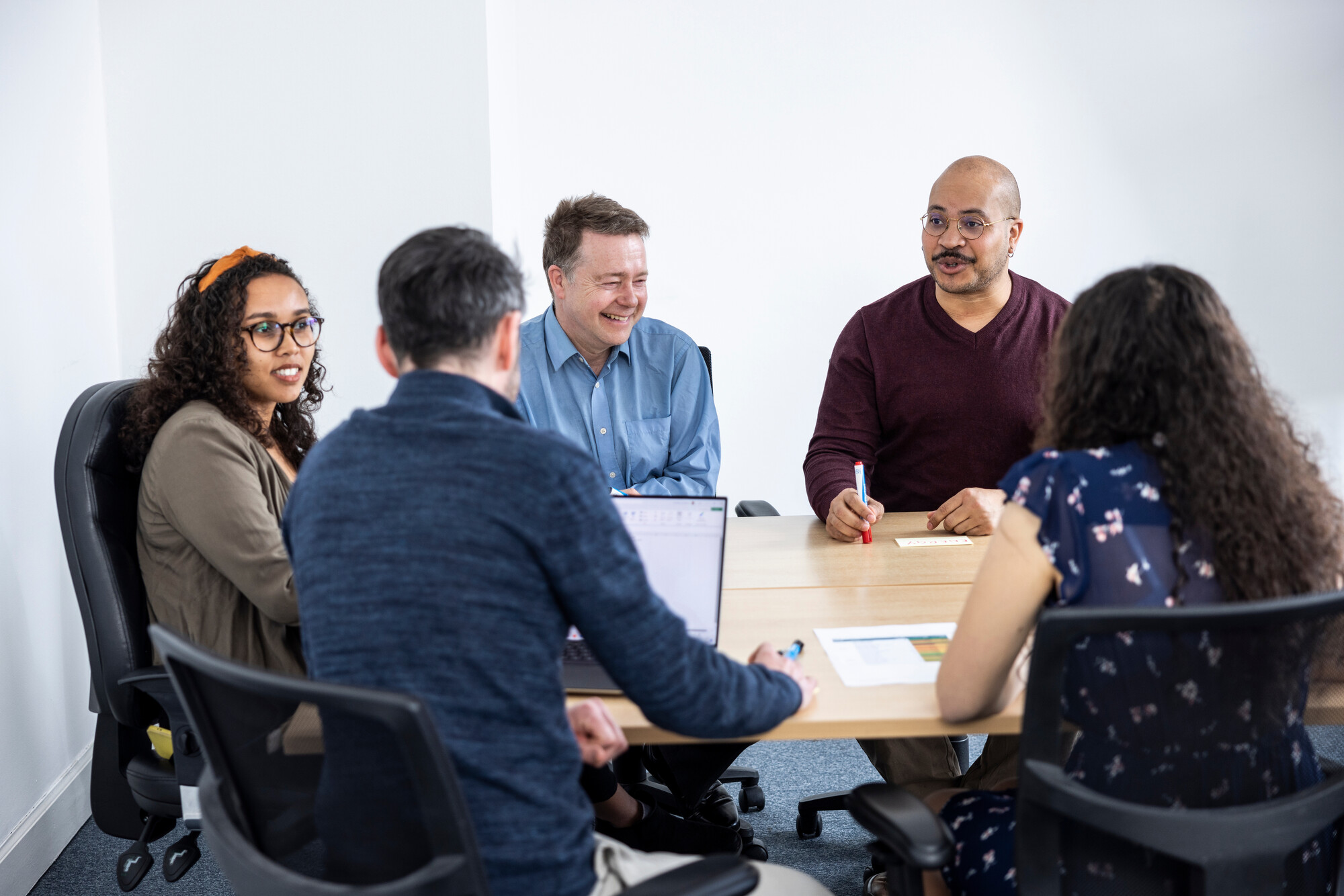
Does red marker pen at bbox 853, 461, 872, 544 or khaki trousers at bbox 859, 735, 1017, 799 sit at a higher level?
red marker pen at bbox 853, 461, 872, 544

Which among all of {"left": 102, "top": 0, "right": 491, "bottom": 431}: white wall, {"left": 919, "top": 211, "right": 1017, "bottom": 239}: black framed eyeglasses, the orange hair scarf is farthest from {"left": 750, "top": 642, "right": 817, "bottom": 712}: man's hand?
{"left": 102, "top": 0, "right": 491, "bottom": 431}: white wall

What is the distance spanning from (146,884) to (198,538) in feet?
3.41

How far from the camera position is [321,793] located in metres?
1.04

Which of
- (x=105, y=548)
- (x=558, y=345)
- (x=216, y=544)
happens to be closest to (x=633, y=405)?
(x=558, y=345)

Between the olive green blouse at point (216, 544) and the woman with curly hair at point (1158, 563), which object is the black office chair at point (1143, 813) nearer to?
the woman with curly hair at point (1158, 563)

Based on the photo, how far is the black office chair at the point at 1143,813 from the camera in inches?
41.4

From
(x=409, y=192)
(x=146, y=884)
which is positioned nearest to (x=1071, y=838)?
(x=146, y=884)

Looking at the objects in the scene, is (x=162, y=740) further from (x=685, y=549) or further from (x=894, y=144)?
(x=894, y=144)

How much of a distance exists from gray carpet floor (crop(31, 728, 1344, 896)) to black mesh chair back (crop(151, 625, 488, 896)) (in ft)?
3.49

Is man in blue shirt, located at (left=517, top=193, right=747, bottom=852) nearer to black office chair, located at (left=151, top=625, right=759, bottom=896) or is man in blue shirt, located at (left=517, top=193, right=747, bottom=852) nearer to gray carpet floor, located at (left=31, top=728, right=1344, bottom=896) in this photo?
gray carpet floor, located at (left=31, top=728, right=1344, bottom=896)

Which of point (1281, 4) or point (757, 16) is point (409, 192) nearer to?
point (757, 16)

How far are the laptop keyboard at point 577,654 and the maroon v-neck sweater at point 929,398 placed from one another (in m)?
1.03

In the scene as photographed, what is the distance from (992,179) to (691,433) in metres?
0.98

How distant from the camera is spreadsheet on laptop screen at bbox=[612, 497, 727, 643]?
159 cm
